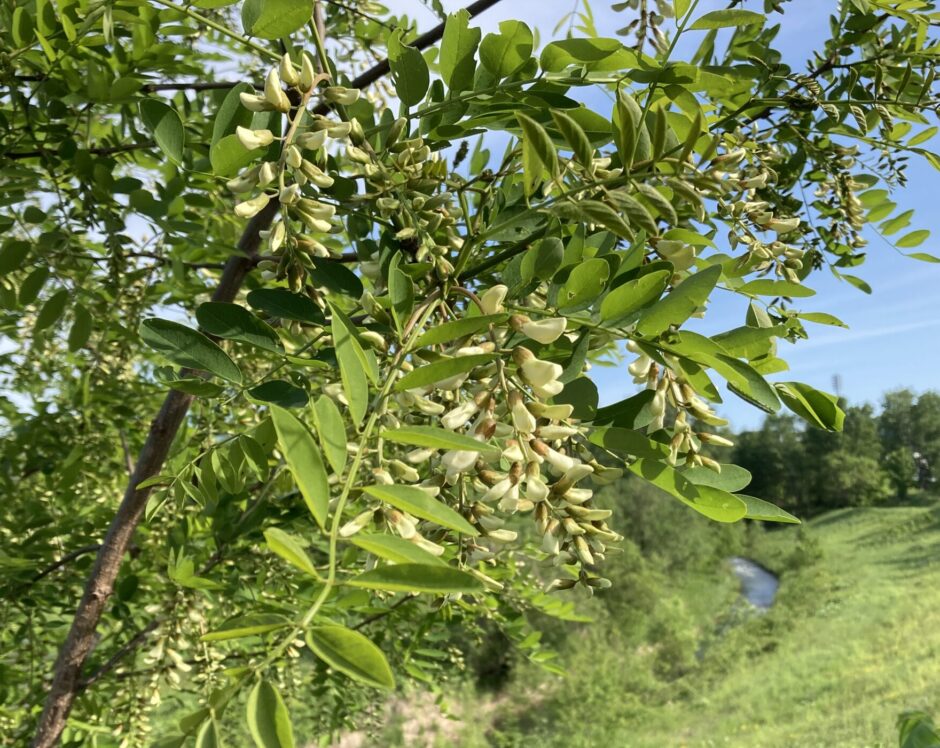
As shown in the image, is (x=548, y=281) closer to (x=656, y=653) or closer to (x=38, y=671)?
(x=38, y=671)

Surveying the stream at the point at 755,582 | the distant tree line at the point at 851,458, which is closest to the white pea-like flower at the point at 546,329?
the stream at the point at 755,582

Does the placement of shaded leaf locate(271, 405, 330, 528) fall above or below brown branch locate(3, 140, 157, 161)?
below

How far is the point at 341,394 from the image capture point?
55 centimetres

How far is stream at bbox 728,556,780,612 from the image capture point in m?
15.3

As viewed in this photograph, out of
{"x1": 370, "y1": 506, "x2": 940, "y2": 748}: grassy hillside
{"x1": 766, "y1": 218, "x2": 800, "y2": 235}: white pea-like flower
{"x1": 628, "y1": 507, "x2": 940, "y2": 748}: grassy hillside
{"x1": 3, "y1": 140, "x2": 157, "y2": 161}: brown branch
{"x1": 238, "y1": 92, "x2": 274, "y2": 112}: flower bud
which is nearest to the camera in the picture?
{"x1": 238, "y1": 92, "x2": 274, "y2": 112}: flower bud

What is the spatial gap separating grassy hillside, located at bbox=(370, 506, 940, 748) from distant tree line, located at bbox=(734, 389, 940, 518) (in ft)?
36.3

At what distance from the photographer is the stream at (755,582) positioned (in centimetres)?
1534

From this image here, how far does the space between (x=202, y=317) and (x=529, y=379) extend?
0.31 m

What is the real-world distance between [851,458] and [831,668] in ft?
59.5

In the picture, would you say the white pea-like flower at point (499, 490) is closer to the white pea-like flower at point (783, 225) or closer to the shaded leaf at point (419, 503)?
the shaded leaf at point (419, 503)

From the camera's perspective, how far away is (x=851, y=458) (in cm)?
2505

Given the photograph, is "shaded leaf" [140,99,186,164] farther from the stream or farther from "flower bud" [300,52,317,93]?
the stream

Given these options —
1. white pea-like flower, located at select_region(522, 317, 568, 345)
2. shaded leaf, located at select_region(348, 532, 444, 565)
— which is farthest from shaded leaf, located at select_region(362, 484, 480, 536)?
white pea-like flower, located at select_region(522, 317, 568, 345)

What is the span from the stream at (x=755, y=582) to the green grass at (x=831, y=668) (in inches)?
26.6
